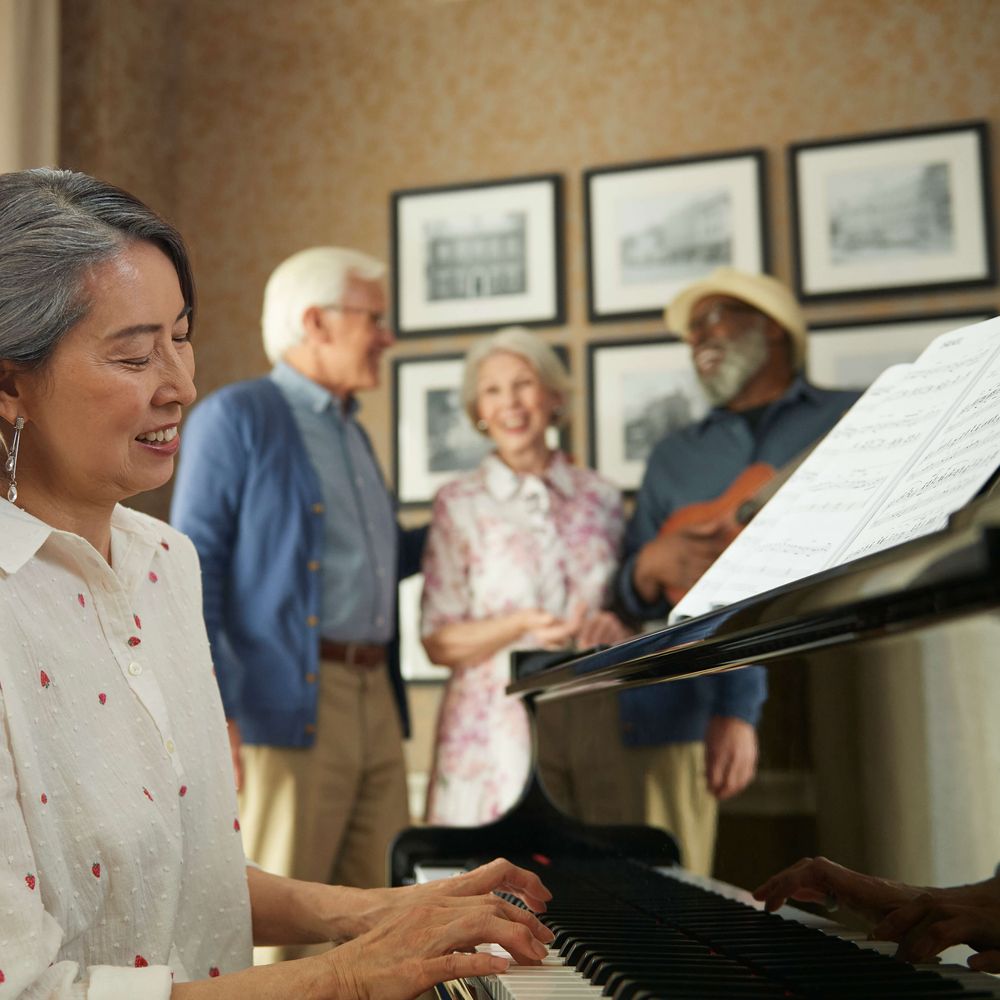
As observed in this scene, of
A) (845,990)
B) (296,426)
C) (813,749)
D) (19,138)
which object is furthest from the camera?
(19,138)

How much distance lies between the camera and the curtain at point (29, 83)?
10.5ft

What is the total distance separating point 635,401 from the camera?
3.75 metres

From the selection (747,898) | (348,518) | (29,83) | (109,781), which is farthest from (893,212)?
(109,781)

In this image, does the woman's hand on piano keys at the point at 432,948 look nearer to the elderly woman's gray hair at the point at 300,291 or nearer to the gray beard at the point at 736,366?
the elderly woman's gray hair at the point at 300,291

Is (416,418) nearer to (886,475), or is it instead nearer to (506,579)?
(506,579)

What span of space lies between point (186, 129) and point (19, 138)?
3.27 feet

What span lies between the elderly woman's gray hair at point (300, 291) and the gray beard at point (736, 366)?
1.01m

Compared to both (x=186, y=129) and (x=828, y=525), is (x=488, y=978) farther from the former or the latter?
(x=186, y=129)

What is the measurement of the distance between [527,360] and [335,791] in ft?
4.01

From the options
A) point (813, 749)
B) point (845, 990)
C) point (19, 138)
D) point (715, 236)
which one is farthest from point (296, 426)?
point (845, 990)

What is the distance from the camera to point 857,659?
100cm

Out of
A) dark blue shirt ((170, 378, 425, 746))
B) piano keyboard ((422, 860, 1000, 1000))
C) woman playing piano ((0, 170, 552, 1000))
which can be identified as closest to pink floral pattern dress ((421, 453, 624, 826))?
dark blue shirt ((170, 378, 425, 746))

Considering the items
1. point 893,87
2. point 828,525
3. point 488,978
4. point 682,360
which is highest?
point 893,87

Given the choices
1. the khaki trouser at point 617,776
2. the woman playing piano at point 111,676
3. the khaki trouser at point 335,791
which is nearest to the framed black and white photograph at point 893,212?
the khaki trouser at point 335,791
